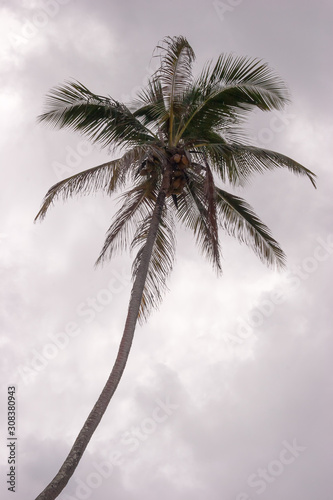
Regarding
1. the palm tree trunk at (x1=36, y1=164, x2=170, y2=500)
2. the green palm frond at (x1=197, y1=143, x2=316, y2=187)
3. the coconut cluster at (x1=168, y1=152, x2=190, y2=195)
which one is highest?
the green palm frond at (x1=197, y1=143, x2=316, y2=187)

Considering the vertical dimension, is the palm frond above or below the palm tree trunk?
above

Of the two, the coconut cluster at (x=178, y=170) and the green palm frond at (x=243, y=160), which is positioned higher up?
the green palm frond at (x=243, y=160)

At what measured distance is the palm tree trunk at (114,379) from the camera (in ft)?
28.8

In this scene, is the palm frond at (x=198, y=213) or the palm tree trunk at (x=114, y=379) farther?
the palm frond at (x=198, y=213)

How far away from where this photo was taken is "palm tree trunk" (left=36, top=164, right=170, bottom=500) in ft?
28.8

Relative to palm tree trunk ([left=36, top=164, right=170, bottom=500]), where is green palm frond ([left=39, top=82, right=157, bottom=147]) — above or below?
above

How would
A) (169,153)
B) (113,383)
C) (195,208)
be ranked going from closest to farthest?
(113,383)
(169,153)
(195,208)

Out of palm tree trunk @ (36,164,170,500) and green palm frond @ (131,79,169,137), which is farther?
green palm frond @ (131,79,169,137)

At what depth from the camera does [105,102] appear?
13.0 m

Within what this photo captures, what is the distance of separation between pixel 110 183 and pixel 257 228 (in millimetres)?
3940

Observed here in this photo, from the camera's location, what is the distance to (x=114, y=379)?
10.2 m

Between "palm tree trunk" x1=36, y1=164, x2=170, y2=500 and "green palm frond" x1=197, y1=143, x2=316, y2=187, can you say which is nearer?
"palm tree trunk" x1=36, y1=164, x2=170, y2=500

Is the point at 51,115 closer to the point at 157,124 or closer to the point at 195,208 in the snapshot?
the point at 157,124

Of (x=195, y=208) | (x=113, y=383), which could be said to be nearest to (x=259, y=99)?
(x=195, y=208)
